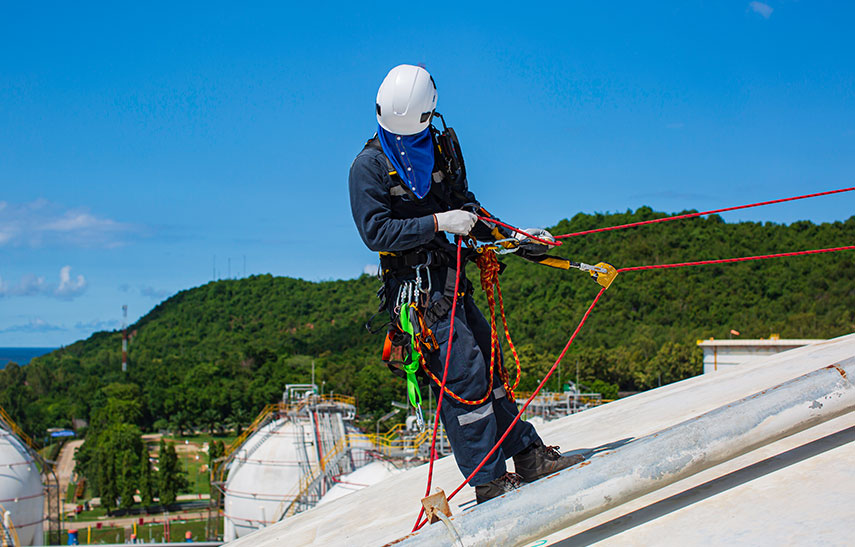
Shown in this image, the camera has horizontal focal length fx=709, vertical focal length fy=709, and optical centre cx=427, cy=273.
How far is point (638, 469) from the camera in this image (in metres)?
2.78

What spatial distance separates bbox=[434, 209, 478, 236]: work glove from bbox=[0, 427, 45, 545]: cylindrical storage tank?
23937 mm

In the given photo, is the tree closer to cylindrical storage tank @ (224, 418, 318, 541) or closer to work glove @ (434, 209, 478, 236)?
cylindrical storage tank @ (224, 418, 318, 541)

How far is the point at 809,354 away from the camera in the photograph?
6.36 meters

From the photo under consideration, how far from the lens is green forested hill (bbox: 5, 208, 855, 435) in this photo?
3324 inches

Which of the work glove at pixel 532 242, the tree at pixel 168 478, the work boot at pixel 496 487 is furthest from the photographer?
the tree at pixel 168 478

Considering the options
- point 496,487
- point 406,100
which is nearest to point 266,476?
point 496,487

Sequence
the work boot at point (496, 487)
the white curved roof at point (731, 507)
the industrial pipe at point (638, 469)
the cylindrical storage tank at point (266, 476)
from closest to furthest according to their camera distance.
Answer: the white curved roof at point (731, 507), the industrial pipe at point (638, 469), the work boot at point (496, 487), the cylindrical storage tank at point (266, 476)

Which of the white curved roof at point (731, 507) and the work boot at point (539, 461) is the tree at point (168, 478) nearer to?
the white curved roof at point (731, 507)

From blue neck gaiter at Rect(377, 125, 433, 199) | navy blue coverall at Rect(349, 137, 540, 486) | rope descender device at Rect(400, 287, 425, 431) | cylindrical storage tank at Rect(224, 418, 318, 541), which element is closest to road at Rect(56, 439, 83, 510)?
cylindrical storage tank at Rect(224, 418, 318, 541)

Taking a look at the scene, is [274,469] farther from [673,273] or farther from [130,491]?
[673,273]

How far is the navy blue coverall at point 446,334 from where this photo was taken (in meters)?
3.69

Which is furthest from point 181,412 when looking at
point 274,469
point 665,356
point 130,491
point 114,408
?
point 274,469

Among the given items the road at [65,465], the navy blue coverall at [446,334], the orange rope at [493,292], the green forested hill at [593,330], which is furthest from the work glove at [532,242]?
the green forested hill at [593,330]

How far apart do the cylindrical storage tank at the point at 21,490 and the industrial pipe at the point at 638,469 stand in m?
24.3
